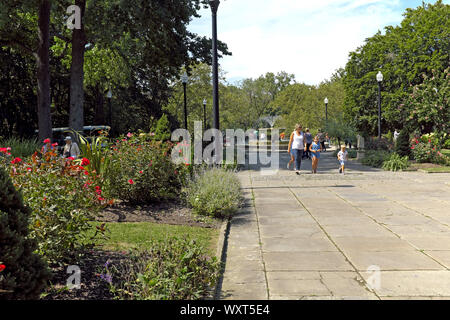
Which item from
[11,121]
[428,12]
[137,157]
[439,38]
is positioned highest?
[428,12]

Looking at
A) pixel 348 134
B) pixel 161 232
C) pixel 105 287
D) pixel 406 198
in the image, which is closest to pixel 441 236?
pixel 406 198

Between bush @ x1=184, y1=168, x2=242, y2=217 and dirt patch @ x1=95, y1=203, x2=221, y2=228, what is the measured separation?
248 mm

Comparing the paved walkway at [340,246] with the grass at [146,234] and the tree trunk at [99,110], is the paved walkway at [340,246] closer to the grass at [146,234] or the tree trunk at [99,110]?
the grass at [146,234]

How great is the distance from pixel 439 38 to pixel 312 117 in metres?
14.2

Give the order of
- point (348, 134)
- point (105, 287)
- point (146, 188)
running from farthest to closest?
point (348, 134) < point (146, 188) < point (105, 287)

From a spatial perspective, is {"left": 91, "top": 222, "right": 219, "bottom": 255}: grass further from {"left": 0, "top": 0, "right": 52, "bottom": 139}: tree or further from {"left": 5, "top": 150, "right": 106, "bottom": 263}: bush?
{"left": 0, "top": 0, "right": 52, "bottom": 139}: tree

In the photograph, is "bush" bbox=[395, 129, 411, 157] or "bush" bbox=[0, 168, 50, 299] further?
"bush" bbox=[395, 129, 411, 157]

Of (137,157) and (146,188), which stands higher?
(137,157)

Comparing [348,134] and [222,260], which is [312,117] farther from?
[222,260]

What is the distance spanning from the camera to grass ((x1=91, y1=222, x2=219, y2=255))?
5762 mm

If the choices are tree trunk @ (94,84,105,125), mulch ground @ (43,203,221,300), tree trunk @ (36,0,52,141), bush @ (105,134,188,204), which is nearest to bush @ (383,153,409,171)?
bush @ (105,134,188,204)

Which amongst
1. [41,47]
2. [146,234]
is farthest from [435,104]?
[41,47]

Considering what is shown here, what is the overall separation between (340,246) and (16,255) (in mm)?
4492

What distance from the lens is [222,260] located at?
536 centimetres
